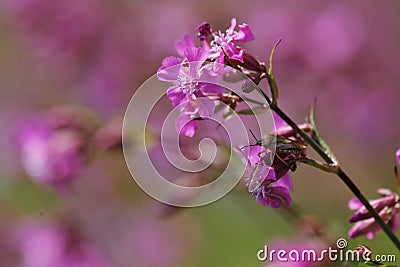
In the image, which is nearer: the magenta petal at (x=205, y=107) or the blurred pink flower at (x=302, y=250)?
the magenta petal at (x=205, y=107)

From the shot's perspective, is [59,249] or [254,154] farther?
[59,249]

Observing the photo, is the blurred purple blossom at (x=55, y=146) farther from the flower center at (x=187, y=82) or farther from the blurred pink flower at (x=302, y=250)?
the flower center at (x=187, y=82)

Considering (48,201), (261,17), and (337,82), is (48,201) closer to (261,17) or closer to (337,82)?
(261,17)

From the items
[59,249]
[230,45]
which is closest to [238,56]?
[230,45]

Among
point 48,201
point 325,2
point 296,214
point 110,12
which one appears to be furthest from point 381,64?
point 48,201

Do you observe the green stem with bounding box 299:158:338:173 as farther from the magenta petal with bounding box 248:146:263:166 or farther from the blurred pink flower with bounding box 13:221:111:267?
the blurred pink flower with bounding box 13:221:111:267

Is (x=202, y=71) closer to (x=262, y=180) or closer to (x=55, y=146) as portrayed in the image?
(x=262, y=180)

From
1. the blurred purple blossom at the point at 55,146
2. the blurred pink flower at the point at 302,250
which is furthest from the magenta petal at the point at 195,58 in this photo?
the blurred purple blossom at the point at 55,146

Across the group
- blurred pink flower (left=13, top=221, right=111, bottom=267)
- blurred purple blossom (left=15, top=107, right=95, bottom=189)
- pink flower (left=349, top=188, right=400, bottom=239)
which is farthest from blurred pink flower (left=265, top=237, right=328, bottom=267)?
blurred pink flower (left=13, top=221, right=111, bottom=267)
